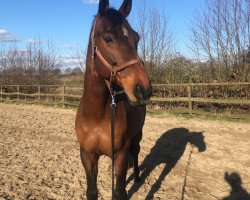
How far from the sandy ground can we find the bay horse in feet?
3.92

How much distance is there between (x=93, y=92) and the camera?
2.84m

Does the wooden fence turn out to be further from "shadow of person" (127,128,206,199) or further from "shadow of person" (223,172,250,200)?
"shadow of person" (223,172,250,200)

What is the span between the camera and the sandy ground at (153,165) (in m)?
4.23

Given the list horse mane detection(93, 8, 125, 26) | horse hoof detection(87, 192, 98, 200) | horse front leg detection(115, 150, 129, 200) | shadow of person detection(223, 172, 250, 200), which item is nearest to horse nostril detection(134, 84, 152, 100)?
horse mane detection(93, 8, 125, 26)

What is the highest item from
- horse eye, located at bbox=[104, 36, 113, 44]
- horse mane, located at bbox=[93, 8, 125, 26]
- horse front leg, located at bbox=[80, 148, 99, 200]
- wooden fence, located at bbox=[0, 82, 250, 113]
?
horse mane, located at bbox=[93, 8, 125, 26]

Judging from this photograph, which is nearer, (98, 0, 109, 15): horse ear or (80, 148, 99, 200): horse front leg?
(98, 0, 109, 15): horse ear

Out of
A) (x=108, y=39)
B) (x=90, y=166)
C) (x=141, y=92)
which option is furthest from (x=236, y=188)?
(x=108, y=39)

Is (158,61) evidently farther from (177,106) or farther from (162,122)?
(162,122)

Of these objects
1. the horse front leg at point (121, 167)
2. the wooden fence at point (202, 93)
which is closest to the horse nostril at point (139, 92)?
the horse front leg at point (121, 167)

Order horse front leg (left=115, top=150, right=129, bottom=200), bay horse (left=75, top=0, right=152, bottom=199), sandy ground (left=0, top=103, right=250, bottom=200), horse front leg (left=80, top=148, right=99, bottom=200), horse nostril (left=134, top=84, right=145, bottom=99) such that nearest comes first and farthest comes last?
horse nostril (left=134, top=84, right=145, bottom=99), bay horse (left=75, top=0, right=152, bottom=199), horse front leg (left=115, top=150, right=129, bottom=200), horse front leg (left=80, top=148, right=99, bottom=200), sandy ground (left=0, top=103, right=250, bottom=200)

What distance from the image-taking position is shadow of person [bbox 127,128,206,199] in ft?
15.1

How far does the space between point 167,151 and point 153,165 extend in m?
0.96

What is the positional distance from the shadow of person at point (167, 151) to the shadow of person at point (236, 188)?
96 cm

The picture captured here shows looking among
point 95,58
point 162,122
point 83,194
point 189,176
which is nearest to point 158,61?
point 162,122
